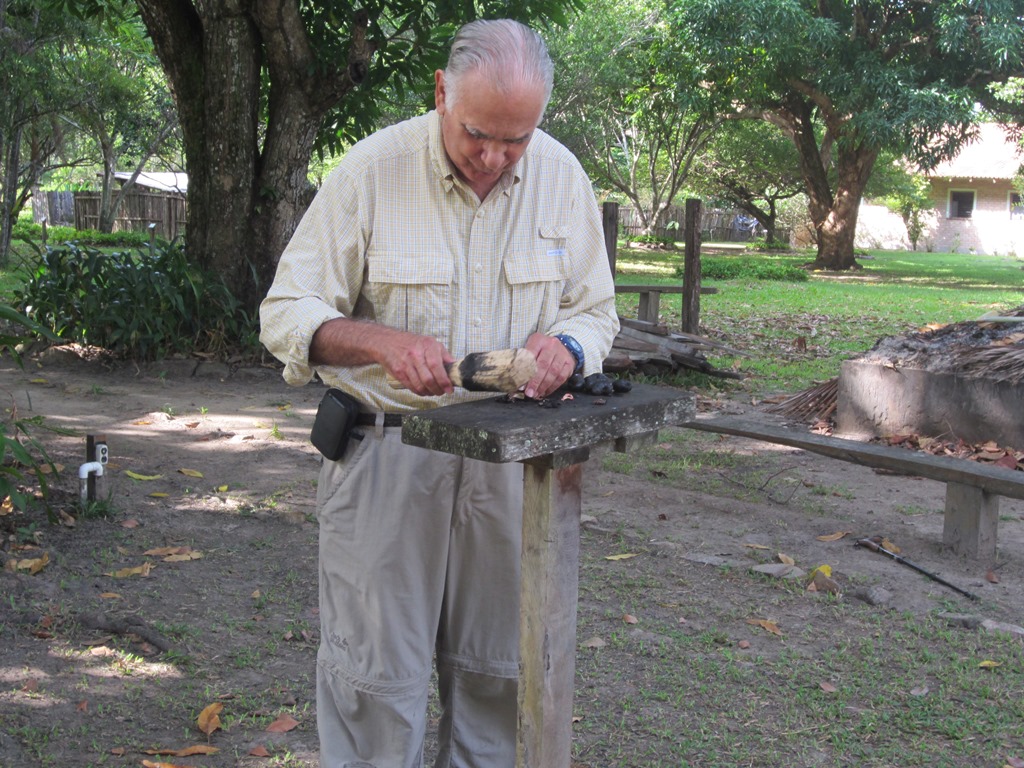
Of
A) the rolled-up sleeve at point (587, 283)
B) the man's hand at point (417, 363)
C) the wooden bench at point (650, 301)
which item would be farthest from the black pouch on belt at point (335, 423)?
the wooden bench at point (650, 301)

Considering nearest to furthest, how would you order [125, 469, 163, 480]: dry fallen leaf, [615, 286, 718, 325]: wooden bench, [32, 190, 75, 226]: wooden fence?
[125, 469, 163, 480]: dry fallen leaf, [615, 286, 718, 325]: wooden bench, [32, 190, 75, 226]: wooden fence

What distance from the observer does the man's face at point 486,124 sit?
2.21 meters

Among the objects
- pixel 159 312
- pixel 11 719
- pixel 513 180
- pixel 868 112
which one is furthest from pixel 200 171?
pixel 868 112

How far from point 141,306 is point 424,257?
22.2 ft

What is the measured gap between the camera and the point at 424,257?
2.40m

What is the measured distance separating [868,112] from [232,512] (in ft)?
56.8

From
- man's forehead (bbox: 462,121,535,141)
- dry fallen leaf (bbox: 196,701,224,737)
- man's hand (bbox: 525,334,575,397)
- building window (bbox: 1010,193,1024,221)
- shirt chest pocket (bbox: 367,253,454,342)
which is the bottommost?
dry fallen leaf (bbox: 196,701,224,737)

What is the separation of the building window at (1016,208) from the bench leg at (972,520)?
4036 centimetres

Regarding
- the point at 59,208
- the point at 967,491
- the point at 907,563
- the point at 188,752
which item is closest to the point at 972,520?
the point at 967,491

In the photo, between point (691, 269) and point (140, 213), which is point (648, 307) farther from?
point (140, 213)

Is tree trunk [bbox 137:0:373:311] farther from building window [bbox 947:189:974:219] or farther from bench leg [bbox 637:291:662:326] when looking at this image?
building window [bbox 947:189:974:219]

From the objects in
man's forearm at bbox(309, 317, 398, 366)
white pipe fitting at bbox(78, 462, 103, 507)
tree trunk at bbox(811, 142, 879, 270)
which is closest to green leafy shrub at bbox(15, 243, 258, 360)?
white pipe fitting at bbox(78, 462, 103, 507)

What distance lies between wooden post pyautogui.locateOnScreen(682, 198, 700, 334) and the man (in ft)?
27.6

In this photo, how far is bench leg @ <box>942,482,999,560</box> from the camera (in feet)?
16.5
